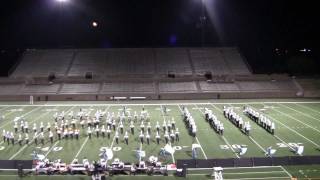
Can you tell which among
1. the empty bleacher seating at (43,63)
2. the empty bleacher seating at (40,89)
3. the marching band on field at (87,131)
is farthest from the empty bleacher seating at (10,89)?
the marching band on field at (87,131)

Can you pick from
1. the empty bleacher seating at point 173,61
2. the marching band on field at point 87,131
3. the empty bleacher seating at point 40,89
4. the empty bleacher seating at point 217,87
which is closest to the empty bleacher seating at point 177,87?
the empty bleacher seating at point 217,87

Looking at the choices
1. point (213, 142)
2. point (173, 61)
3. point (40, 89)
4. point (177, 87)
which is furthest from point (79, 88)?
point (213, 142)

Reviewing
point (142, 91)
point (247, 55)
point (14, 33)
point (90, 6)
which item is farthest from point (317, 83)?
point (14, 33)

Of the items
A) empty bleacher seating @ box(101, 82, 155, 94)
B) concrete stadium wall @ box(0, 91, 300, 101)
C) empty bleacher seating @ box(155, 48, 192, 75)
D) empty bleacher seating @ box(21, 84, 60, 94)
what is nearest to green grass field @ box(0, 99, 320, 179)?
concrete stadium wall @ box(0, 91, 300, 101)

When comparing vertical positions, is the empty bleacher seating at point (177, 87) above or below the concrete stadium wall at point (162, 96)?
above

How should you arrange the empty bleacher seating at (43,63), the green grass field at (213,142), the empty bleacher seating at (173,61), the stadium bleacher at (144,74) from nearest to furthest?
1. the green grass field at (213,142)
2. the stadium bleacher at (144,74)
3. the empty bleacher seating at (43,63)
4. the empty bleacher seating at (173,61)

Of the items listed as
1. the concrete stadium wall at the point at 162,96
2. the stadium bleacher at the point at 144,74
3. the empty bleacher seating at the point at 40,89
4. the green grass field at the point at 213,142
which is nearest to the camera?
the green grass field at the point at 213,142

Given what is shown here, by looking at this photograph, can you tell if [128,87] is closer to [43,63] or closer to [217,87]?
[217,87]

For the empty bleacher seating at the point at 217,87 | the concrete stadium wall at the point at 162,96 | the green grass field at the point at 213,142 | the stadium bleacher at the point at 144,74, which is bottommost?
the green grass field at the point at 213,142

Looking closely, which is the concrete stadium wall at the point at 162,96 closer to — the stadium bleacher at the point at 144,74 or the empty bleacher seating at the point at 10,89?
the stadium bleacher at the point at 144,74

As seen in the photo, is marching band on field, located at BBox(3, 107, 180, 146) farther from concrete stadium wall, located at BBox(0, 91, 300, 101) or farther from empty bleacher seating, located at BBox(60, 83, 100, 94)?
empty bleacher seating, located at BBox(60, 83, 100, 94)

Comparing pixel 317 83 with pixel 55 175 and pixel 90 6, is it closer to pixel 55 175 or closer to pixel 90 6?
pixel 90 6

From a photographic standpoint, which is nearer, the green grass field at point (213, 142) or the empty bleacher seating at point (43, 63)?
the green grass field at point (213, 142)

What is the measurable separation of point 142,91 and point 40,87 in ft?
32.7
